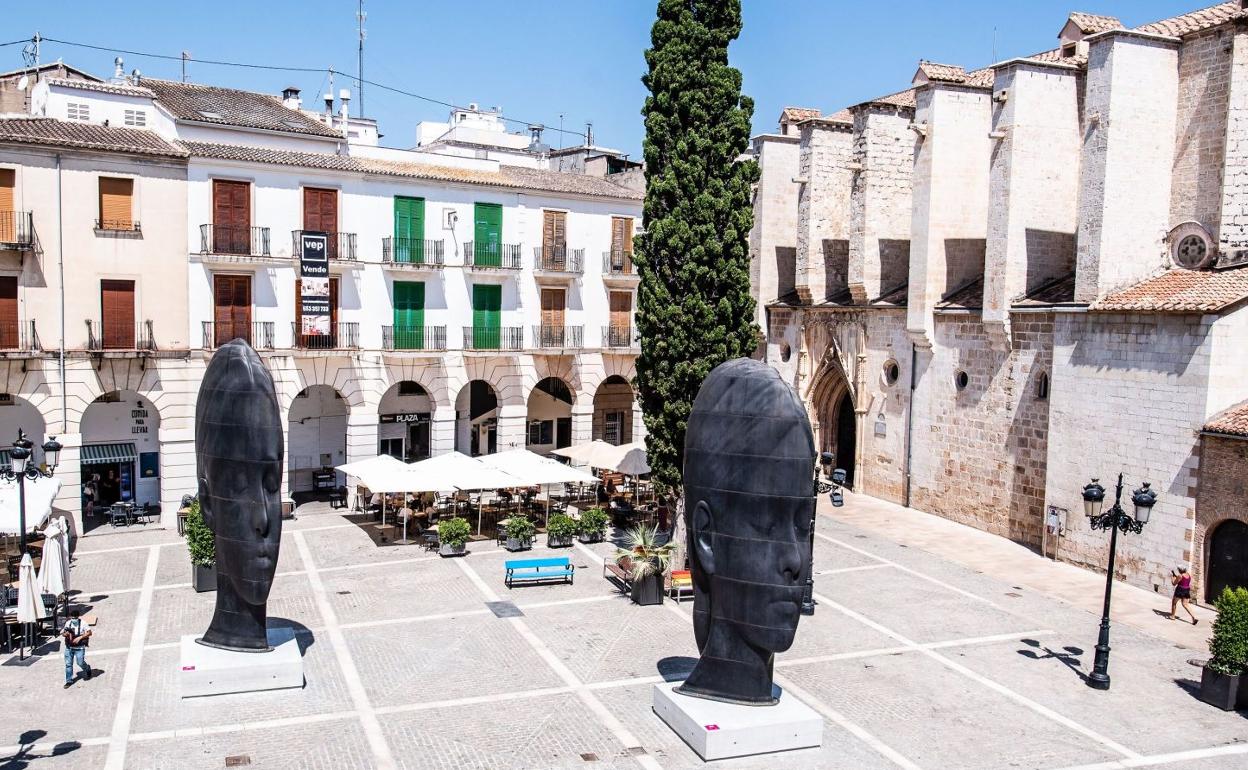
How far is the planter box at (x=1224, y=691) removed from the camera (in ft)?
53.3

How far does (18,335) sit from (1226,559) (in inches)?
1095

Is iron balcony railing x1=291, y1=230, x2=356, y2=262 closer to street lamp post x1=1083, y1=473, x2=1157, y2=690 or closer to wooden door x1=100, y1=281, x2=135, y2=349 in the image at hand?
wooden door x1=100, y1=281, x2=135, y2=349

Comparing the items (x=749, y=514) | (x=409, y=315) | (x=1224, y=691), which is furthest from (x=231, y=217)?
(x=1224, y=691)

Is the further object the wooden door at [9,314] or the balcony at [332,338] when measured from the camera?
the balcony at [332,338]

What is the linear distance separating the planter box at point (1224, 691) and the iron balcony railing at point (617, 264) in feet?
73.7

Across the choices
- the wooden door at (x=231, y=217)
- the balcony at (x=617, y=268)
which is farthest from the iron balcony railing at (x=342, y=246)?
the balcony at (x=617, y=268)

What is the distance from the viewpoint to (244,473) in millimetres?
15703

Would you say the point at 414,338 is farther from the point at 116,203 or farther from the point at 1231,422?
the point at 1231,422

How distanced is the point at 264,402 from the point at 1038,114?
2122cm

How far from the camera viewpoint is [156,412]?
3031cm

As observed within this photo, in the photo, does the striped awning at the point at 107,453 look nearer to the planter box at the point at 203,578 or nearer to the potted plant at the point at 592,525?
the planter box at the point at 203,578

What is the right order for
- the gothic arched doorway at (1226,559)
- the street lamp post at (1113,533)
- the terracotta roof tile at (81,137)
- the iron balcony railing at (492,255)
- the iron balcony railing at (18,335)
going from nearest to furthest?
the street lamp post at (1113,533), the gothic arched doorway at (1226,559), the terracotta roof tile at (81,137), the iron balcony railing at (18,335), the iron balcony railing at (492,255)

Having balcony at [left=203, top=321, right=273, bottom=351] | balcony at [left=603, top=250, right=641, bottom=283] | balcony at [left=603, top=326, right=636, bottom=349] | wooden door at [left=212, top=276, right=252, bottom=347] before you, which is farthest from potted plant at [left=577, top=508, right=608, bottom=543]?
balcony at [left=603, top=250, right=641, bottom=283]

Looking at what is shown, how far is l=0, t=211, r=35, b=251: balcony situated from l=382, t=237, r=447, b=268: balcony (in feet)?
29.8
